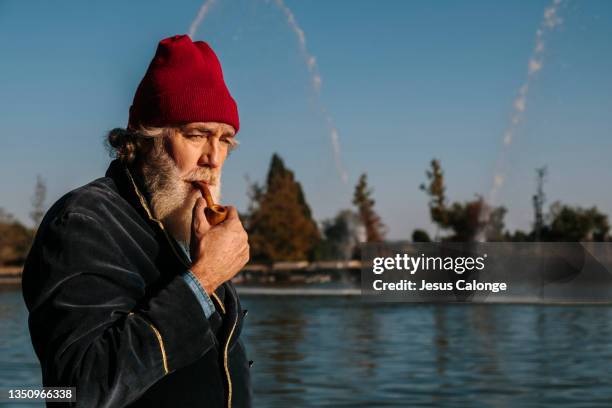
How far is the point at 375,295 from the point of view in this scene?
32.9m

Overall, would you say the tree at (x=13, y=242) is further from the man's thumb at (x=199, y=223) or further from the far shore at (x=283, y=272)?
the man's thumb at (x=199, y=223)

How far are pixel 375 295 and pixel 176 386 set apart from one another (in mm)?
30932

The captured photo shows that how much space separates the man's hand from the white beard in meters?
0.20

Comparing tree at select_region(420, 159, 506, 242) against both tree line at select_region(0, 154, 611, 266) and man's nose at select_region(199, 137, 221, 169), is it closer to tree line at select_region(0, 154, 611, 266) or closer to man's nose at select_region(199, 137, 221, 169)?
tree line at select_region(0, 154, 611, 266)

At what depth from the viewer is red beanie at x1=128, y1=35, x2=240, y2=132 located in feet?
7.81

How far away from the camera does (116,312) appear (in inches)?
82.3

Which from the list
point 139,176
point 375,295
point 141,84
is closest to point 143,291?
point 139,176

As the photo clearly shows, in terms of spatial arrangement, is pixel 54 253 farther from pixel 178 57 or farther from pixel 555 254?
pixel 555 254

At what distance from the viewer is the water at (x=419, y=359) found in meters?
10.5

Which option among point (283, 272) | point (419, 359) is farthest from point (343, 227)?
point (419, 359)

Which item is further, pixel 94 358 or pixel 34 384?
pixel 34 384

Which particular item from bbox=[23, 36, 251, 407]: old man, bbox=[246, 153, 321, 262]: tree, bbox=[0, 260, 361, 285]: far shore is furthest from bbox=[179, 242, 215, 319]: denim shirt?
bbox=[246, 153, 321, 262]: tree

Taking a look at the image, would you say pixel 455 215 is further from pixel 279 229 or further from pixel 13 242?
pixel 13 242

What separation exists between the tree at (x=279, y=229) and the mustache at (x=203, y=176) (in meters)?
68.6
